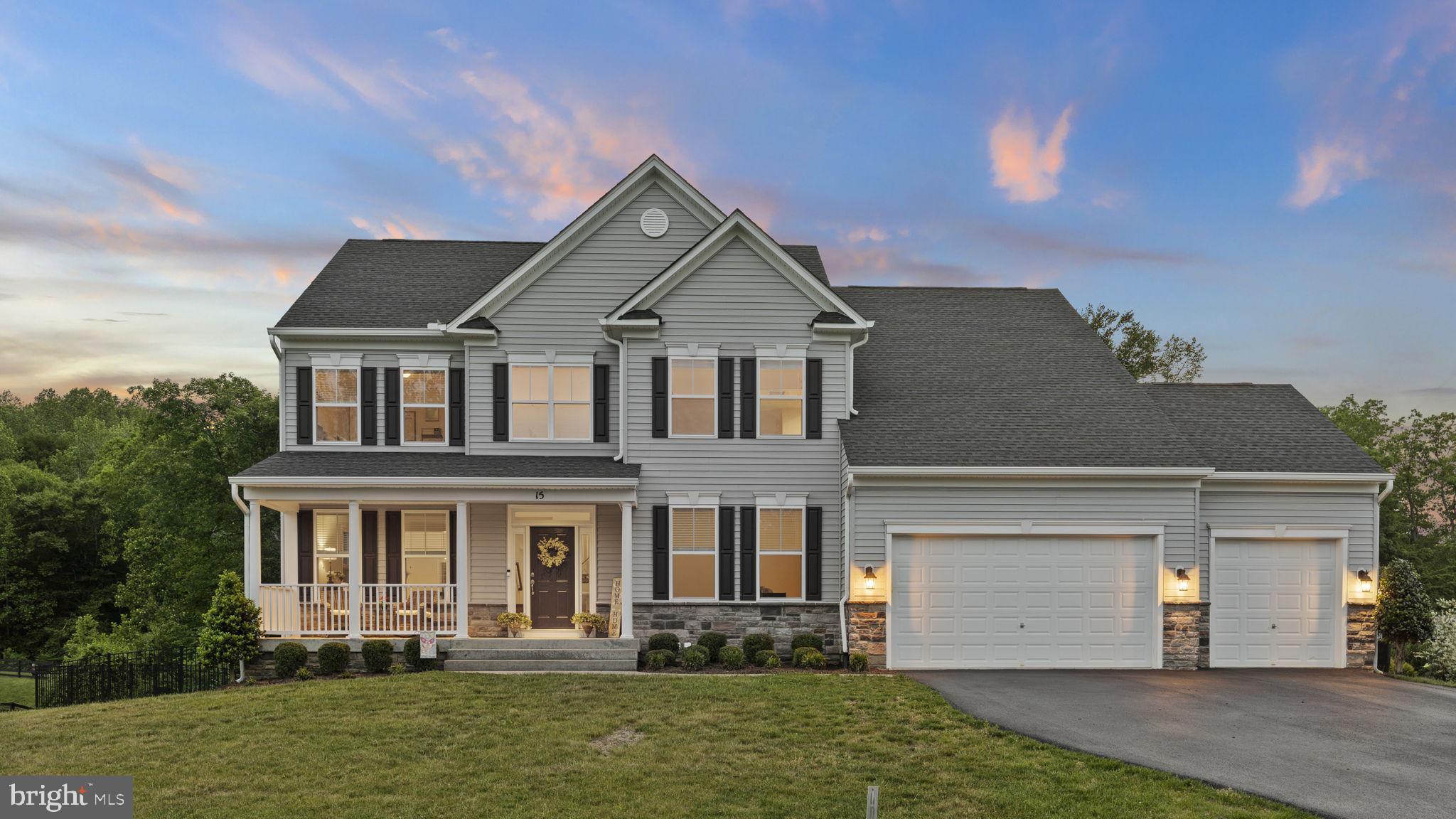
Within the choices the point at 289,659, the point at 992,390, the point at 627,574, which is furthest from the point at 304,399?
the point at 992,390

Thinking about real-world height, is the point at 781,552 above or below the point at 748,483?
below

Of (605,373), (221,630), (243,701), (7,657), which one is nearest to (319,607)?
(221,630)

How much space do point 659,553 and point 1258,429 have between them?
1257cm

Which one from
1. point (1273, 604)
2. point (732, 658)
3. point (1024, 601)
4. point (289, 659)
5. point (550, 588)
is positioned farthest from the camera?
point (550, 588)

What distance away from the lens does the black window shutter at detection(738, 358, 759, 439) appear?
15.8m

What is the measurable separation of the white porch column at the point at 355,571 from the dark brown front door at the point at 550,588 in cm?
320

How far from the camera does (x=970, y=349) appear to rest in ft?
59.7

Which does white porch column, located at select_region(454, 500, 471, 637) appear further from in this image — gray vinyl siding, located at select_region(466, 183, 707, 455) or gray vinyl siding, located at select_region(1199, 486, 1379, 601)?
gray vinyl siding, located at select_region(1199, 486, 1379, 601)

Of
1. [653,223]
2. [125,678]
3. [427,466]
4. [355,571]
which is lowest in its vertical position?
[125,678]

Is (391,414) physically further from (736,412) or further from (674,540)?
(736,412)

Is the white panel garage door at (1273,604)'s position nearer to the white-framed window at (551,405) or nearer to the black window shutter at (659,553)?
the black window shutter at (659,553)

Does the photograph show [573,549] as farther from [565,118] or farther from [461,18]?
[461,18]

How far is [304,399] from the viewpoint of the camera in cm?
1641

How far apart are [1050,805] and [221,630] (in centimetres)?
1314
